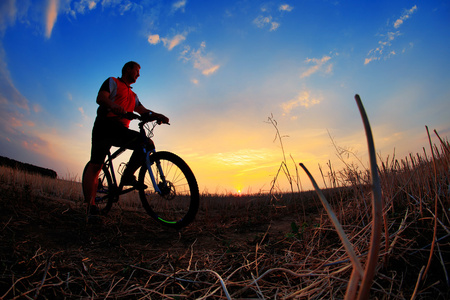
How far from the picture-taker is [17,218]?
2.86m

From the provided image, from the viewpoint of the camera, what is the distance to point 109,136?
3.54m

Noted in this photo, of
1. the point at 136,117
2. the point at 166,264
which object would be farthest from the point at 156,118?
the point at 166,264

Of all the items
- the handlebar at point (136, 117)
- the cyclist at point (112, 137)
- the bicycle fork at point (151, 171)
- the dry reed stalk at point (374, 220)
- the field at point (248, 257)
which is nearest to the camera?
the dry reed stalk at point (374, 220)

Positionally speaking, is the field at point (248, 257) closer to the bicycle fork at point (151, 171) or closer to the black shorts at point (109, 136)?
the bicycle fork at point (151, 171)

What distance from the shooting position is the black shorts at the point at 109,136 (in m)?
3.51

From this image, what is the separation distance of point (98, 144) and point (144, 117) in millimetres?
834

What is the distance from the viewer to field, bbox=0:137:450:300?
3.80 ft

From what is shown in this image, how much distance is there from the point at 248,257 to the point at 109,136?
9.23ft

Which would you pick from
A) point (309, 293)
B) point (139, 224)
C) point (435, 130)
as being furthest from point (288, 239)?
point (139, 224)

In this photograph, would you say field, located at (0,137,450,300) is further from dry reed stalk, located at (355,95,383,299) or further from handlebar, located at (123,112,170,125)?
handlebar, located at (123,112,170,125)

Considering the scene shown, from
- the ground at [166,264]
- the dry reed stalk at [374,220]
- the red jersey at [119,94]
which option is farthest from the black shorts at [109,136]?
the dry reed stalk at [374,220]

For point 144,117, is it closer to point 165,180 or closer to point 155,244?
point 165,180

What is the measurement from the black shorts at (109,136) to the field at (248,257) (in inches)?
46.1

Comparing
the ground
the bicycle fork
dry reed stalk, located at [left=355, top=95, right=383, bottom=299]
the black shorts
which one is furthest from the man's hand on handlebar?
dry reed stalk, located at [left=355, top=95, right=383, bottom=299]
